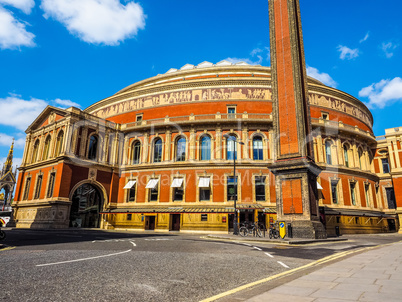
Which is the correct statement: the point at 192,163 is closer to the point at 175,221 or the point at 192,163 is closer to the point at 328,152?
the point at 175,221

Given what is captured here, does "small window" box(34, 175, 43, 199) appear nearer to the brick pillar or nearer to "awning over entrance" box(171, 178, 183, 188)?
"awning over entrance" box(171, 178, 183, 188)

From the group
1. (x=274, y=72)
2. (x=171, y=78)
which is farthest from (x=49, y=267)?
(x=171, y=78)

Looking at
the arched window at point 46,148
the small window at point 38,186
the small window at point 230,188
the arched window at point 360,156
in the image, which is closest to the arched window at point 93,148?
the arched window at point 46,148

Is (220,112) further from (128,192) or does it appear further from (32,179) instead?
(32,179)

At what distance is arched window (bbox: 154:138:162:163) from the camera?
36.3m

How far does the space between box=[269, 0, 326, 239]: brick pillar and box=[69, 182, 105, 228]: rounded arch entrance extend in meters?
24.3

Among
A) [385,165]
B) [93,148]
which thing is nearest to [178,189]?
[93,148]

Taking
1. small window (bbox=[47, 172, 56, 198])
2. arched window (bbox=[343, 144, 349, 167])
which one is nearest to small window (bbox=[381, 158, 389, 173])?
arched window (bbox=[343, 144, 349, 167])

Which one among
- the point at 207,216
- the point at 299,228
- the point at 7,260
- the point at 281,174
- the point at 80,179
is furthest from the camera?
the point at 80,179

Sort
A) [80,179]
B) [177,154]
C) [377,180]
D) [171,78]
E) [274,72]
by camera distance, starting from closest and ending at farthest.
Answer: [274,72], [80,179], [177,154], [377,180], [171,78]

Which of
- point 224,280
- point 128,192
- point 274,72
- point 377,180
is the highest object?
point 274,72

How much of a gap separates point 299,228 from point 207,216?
40.2ft

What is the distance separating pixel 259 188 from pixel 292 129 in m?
11.7

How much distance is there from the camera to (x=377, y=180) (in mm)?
41000
